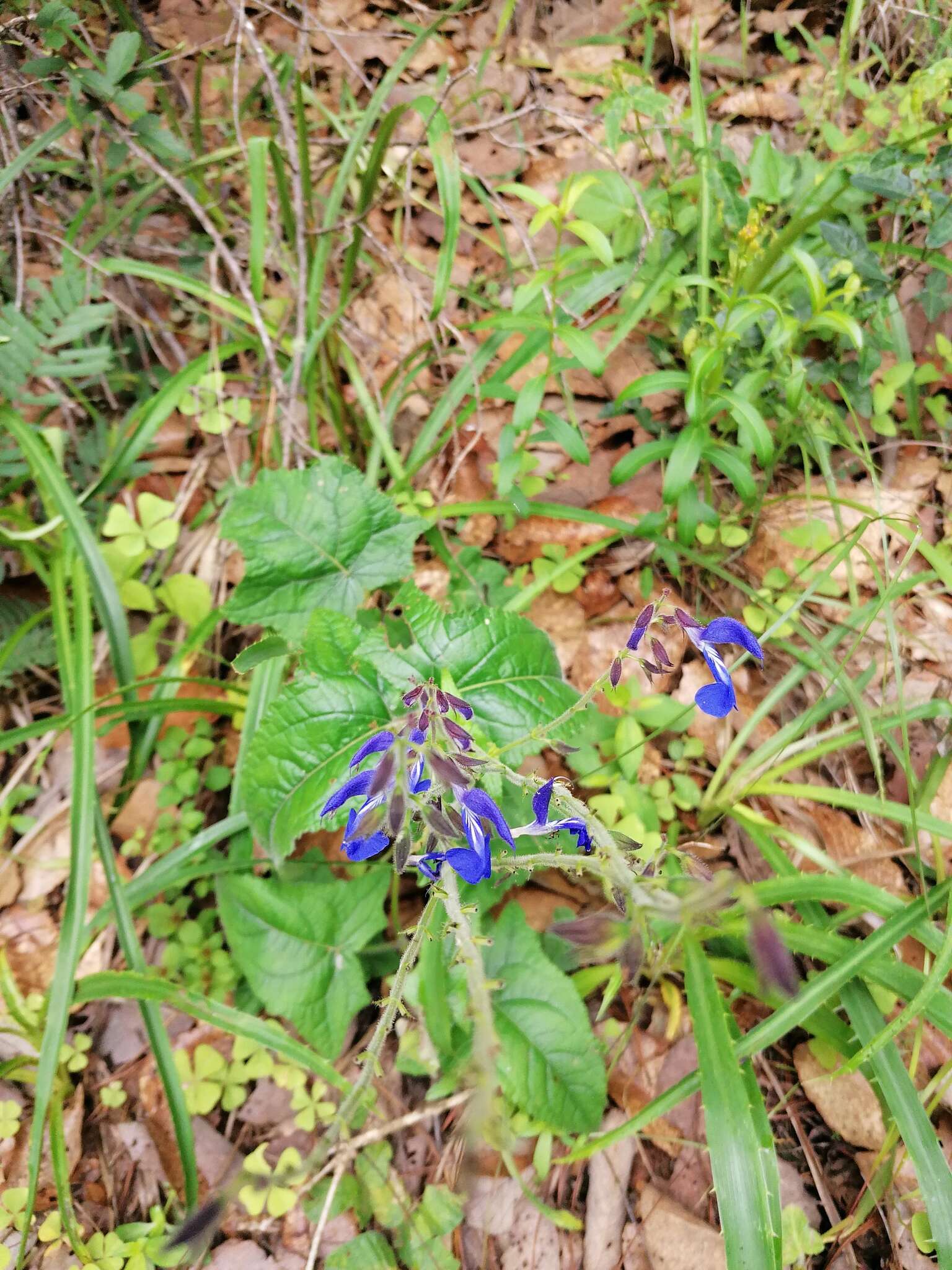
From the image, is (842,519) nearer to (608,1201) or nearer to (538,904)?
(538,904)

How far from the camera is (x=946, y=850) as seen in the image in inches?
84.2

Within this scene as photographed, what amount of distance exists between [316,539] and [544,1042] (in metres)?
1.42

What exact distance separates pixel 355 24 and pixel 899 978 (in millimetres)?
4282

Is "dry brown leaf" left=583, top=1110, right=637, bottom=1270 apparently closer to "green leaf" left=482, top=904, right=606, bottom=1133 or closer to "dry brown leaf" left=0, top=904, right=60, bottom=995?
"green leaf" left=482, top=904, right=606, bottom=1133

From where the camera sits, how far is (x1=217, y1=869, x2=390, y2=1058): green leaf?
191 centimetres

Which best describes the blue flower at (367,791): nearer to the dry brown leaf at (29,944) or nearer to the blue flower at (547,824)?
the blue flower at (547,824)

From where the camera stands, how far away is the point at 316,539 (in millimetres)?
2117

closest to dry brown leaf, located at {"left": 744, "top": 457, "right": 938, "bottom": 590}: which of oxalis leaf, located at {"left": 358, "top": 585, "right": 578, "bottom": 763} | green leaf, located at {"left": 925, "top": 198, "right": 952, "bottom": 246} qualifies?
green leaf, located at {"left": 925, "top": 198, "right": 952, "bottom": 246}

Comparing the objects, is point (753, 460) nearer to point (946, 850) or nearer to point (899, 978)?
point (946, 850)

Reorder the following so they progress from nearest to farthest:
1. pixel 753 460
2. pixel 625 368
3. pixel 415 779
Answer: pixel 415 779 < pixel 753 460 < pixel 625 368

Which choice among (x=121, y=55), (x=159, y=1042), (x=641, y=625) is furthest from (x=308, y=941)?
(x=121, y=55)

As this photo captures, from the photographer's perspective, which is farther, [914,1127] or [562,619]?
[562,619]

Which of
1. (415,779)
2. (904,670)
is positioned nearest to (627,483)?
(904,670)

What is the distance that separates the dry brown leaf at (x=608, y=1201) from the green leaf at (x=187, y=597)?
1.94 meters
